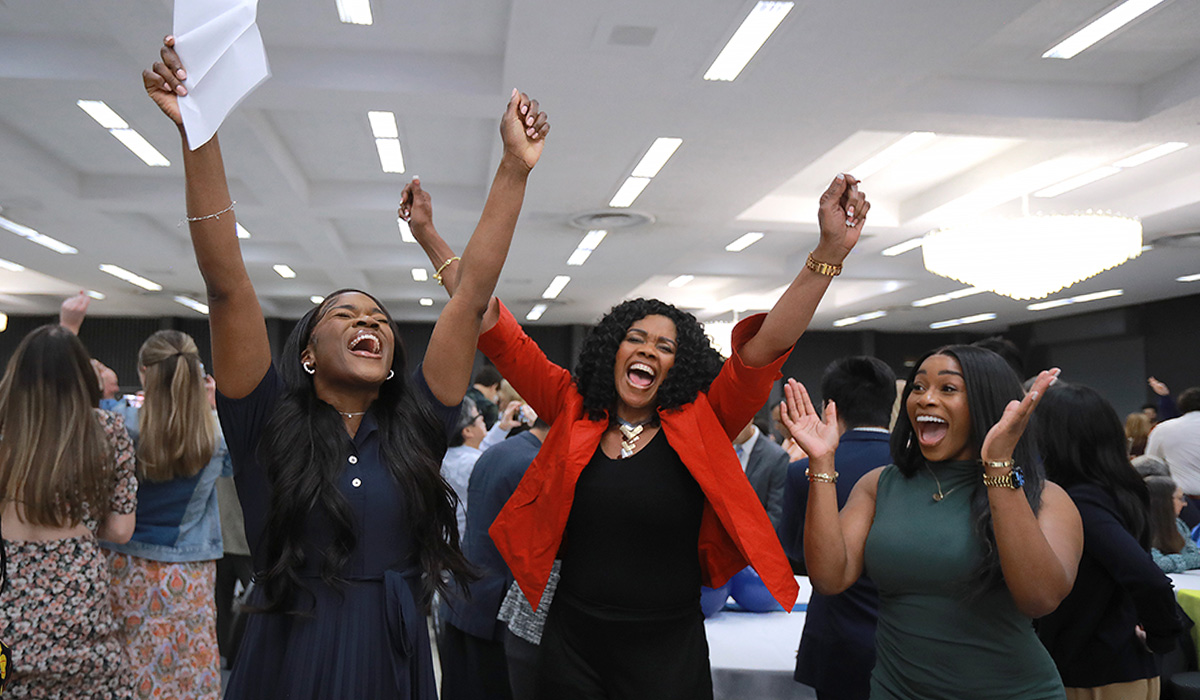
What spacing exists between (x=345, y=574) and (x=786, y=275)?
11700 millimetres

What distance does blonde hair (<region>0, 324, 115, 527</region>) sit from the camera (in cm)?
221

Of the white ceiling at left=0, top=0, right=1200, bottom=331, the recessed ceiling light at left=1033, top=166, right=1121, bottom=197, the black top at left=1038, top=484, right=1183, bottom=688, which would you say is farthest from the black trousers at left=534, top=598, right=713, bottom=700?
the recessed ceiling light at left=1033, top=166, right=1121, bottom=197

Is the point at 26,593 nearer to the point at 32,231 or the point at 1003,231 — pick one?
the point at 1003,231

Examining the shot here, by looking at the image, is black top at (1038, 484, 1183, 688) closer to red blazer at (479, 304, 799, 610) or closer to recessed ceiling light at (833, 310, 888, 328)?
red blazer at (479, 304, 799, 610)

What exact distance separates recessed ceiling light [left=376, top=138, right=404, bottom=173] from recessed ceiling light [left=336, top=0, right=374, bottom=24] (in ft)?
7.42

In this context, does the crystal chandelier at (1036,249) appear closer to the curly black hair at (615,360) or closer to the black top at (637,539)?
the curly black hair at (615,360)

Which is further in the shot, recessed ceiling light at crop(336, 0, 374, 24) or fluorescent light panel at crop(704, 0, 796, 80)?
recessed ceiling light at crop(336, 0, 374, 24)

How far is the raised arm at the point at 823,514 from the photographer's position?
191 cm

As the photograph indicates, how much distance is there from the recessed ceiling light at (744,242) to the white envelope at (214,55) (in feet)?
30.2

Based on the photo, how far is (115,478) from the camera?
2473 mm

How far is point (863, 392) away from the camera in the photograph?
2.74m

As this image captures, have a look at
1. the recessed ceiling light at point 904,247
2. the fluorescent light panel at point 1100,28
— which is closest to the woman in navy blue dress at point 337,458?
the fluorescent light panel at point 1100,28

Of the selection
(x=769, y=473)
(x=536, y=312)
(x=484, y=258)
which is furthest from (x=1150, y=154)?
(x=536, y=312)

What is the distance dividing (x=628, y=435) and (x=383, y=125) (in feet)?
19.5
